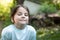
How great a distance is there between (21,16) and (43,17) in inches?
217

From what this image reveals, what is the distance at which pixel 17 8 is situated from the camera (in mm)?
2918

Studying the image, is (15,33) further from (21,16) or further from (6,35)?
(21,16)

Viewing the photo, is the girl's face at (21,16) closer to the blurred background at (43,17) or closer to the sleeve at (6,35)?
the sleeve at (6,35)

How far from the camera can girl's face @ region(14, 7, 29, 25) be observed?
9.31 feet

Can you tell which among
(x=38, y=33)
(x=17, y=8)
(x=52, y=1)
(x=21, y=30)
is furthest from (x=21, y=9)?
(x=52, y=1)

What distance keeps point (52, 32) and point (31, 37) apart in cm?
442

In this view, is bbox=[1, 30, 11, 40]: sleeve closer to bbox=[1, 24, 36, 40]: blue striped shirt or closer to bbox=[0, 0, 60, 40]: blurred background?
bbox=[1, 24, 36, 40]: blue striped shirt

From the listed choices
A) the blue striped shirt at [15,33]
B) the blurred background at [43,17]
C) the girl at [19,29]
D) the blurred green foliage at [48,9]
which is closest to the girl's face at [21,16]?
the girl at [19,29]

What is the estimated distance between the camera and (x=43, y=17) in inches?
328

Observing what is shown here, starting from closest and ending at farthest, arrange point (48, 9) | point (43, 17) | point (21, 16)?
point (21, 16)
point (43, 17)
point (48, 9)

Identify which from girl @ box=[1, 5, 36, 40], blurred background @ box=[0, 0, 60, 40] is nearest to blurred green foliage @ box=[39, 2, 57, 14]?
blurred background @ box=[0, 0, 60, 40]

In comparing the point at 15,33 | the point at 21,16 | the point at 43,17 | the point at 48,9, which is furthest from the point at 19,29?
the point at 48,9

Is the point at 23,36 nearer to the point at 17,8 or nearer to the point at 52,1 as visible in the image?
the point at 17,8

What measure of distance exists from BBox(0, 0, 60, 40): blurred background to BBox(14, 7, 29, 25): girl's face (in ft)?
12.7
